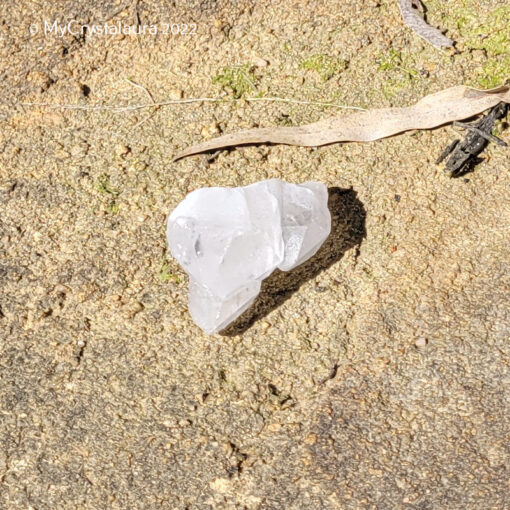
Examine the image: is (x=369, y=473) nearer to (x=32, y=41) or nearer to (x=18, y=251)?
(x=18, y=251)

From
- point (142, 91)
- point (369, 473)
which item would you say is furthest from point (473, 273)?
point (142, 91)

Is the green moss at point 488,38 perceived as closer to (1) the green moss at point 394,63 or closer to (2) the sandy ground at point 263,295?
(2) the sandy ground at point 263,295

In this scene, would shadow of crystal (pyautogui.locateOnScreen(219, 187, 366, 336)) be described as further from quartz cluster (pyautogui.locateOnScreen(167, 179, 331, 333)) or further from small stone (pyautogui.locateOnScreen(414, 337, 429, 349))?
small stone (pyautogui.locateOnScreen(414, 337, 429, 349))

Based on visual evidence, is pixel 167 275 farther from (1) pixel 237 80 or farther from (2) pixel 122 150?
(1) pixel 237 80

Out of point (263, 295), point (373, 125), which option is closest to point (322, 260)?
point (263, 295)

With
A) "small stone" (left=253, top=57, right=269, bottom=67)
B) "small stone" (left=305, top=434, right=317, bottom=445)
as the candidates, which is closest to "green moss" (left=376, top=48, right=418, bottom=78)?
"small stone" (left=253, top=57, right=269, bottom=67)
